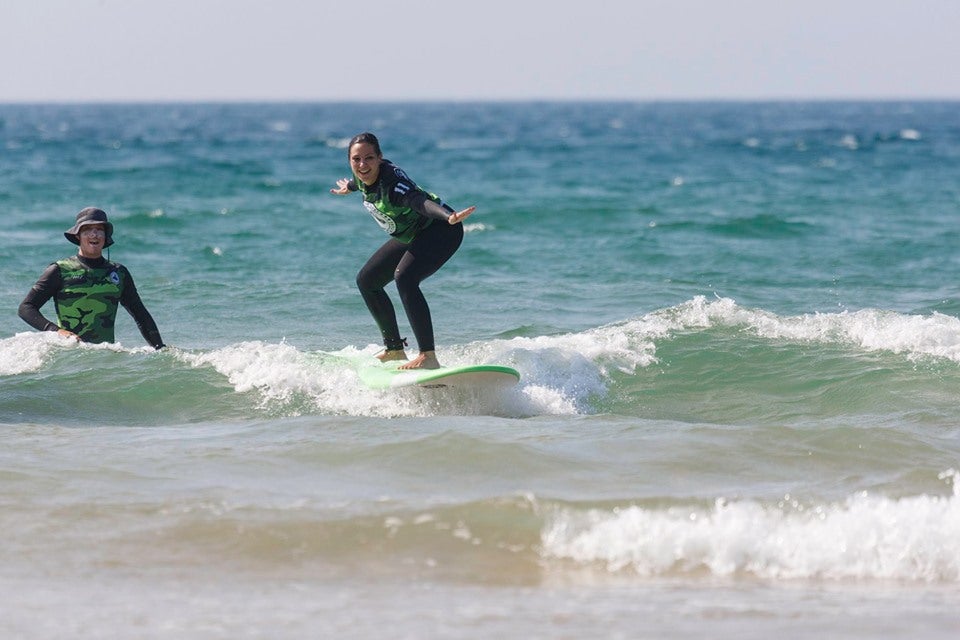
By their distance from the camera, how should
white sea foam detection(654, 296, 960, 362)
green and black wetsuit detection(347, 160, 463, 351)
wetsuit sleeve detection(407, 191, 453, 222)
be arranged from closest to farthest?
wetsuit sleeve detection(407, 191, 453, 222)
green and black wetsuit detection(347, 160, 463, 351)
white sea foam detection(654, 296, 960, 362)

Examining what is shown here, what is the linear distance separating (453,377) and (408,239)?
1000 mm

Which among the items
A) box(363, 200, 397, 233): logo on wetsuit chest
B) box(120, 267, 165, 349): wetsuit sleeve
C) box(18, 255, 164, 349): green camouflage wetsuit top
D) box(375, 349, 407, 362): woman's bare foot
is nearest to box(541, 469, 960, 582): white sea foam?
box(363, 200, 397, 233): logo on wetsuit chest

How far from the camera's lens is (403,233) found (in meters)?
9.05

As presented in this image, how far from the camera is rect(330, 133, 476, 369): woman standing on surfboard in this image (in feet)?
28.7

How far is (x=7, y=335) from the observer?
1262 centimetres

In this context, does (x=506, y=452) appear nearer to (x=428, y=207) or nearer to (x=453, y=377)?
(x=453, y=377)

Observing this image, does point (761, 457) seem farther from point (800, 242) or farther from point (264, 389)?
point (800, 242)

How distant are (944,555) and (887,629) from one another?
1.13 metres

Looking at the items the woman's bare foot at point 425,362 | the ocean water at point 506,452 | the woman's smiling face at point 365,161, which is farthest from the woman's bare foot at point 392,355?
the woman's smiling face at point 365,161

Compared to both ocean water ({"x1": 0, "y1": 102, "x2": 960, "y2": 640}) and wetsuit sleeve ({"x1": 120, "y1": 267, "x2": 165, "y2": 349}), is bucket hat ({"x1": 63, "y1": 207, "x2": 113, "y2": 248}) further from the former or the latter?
ocean water ({"x1": 0, "y1": 102, "x2": 960, "y2": 640})

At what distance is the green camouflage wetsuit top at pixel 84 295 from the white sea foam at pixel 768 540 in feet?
15.7

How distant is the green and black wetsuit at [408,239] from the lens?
880 centimetres

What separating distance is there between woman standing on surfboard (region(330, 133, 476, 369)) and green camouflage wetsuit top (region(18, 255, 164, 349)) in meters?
1.93

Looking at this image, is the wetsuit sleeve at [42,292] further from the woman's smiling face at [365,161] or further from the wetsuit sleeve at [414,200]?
the wetsuit sleeve at [414,200]
